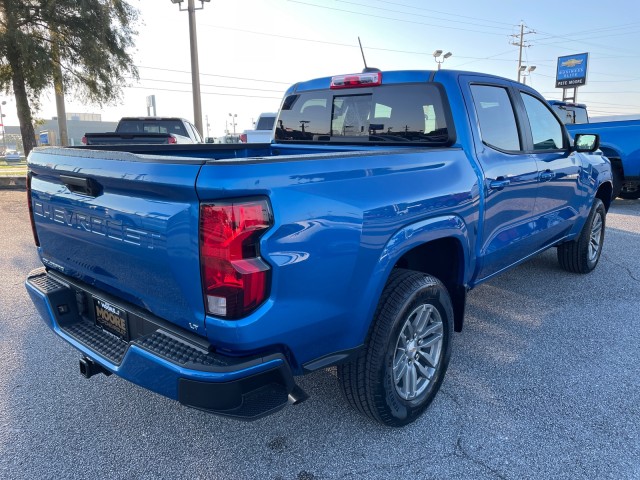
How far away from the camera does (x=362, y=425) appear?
2627mm

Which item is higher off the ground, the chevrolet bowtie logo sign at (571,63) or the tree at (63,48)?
the chevrolet bowtie logo sign at (571,63)

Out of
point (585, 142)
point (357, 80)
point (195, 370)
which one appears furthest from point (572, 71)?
point (195, 370)

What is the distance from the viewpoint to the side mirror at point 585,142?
4.30 metres

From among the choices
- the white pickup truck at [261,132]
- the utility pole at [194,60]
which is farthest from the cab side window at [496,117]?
the utility pole at [194,60]

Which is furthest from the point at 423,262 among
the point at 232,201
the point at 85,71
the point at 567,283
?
the point at 85,71

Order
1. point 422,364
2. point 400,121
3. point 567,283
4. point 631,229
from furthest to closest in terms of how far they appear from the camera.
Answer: point 631,229, point 567,283, point 400,121, point 422,364

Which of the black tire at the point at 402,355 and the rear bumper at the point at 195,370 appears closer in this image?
the rear bumper at the point at 195,370

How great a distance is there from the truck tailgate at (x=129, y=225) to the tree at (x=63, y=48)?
13.8m

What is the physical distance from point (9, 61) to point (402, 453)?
1636 centimetres

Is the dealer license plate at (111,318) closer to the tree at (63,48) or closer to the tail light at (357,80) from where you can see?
the tail light at (357,80)

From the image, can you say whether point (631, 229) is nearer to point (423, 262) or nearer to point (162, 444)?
point (423, 262)

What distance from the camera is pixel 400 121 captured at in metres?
3.32

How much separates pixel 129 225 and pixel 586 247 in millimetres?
4895

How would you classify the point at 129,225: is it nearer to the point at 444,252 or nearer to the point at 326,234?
the point at 326,234
